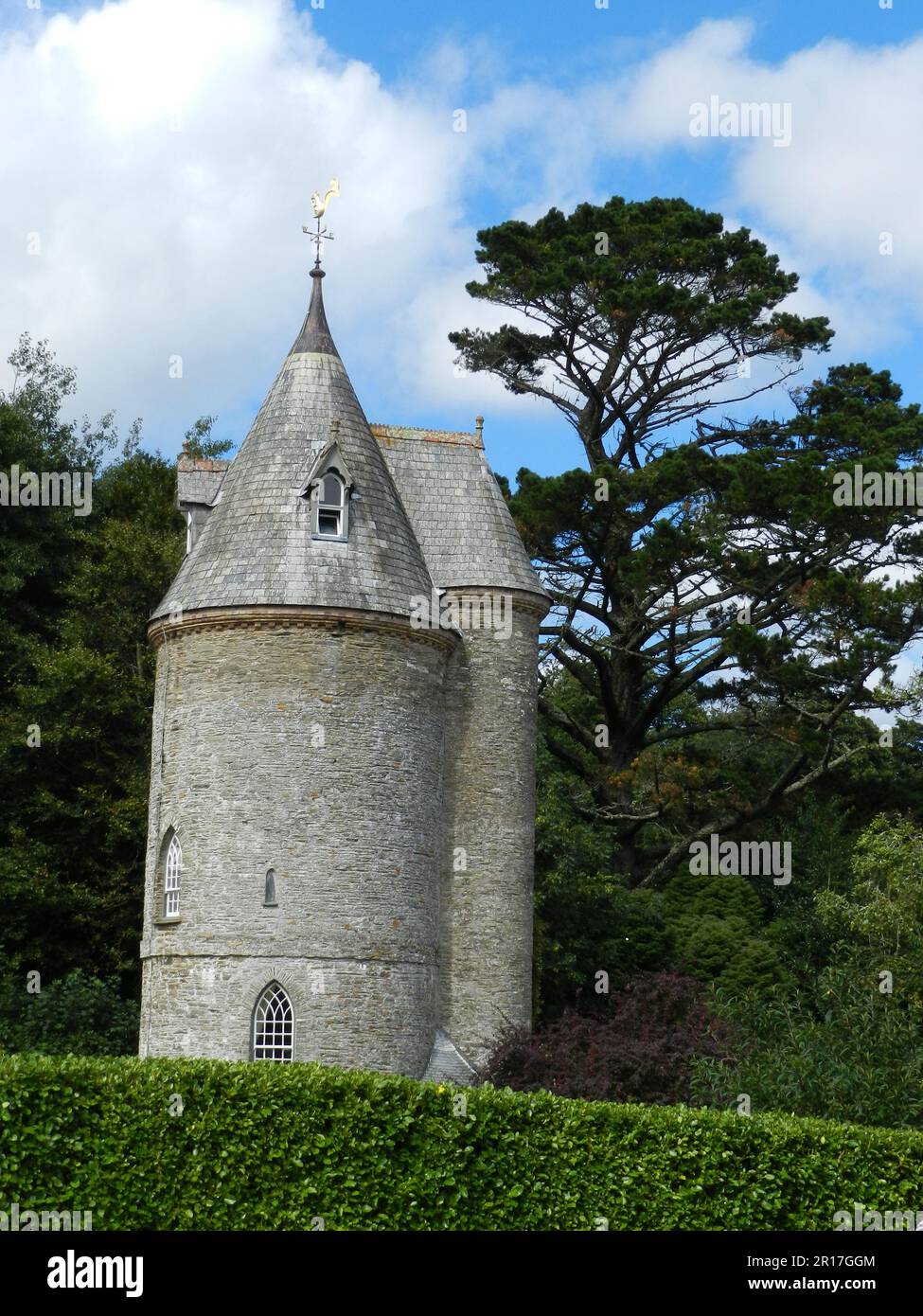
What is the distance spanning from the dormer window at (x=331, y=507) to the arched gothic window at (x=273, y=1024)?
803 cm

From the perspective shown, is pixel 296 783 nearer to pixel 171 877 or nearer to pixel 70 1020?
pixel 171 877

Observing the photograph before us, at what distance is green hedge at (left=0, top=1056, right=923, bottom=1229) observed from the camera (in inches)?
806

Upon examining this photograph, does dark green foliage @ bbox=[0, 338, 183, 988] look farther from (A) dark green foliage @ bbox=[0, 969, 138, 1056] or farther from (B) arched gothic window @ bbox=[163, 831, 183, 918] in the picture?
(B) arched gothic window @ bbox=[163, 831, 183, 918]

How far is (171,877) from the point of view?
30812 millimetres

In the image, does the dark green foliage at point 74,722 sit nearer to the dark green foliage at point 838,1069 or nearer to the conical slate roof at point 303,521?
the conical slate roof at point 303,521

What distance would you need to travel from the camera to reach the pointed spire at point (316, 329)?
33781 mm

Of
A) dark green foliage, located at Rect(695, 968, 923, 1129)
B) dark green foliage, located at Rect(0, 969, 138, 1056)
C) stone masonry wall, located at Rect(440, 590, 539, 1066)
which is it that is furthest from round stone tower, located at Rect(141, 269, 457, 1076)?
dark green foliage, located at Rect(695, 968, 923, 1129)

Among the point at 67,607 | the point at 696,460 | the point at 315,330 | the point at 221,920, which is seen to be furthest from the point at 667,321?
the point at 221,920

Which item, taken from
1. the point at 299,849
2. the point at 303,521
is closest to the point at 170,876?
the point at 299,849

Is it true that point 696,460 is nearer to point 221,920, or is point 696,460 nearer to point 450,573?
point 450,573

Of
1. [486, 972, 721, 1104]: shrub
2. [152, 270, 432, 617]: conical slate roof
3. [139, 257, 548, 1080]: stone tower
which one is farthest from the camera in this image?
[152, 270, 432, 617]: conical slate roof

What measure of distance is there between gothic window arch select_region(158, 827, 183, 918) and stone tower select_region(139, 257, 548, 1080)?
0.18 feet
